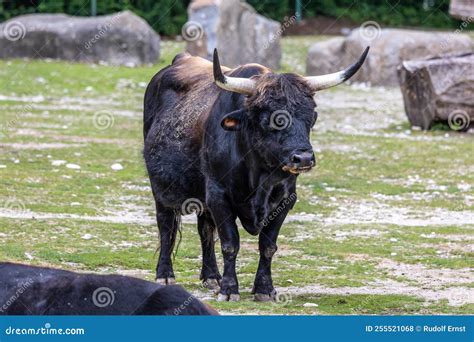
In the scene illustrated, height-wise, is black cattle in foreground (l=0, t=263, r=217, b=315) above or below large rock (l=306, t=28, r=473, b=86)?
above

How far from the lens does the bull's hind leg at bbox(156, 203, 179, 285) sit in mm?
11999

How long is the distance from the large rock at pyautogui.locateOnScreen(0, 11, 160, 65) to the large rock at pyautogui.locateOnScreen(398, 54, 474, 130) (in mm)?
10100

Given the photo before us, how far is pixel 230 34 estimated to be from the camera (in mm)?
30844

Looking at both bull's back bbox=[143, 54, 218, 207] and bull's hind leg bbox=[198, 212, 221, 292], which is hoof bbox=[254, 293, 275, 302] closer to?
bull's hind leg bbox=[198, 212, 221, 292]

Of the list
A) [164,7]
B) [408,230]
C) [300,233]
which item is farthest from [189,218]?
[164,7]

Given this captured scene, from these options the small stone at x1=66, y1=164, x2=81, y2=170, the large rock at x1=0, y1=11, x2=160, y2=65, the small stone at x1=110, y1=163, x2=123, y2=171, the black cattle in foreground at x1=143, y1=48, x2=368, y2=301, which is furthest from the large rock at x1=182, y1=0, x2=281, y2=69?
the black cattle in foreground at x1=143, y1=48, x2=368, y2=301

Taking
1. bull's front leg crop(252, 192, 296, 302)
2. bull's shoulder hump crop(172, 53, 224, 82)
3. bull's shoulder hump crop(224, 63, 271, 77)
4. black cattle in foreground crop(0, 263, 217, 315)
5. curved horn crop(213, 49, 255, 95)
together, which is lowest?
bull's front leg crop(252, 192, 296, 302)

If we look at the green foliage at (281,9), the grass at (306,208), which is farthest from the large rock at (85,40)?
the grass at (306,208)

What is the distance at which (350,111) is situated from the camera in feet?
85.4

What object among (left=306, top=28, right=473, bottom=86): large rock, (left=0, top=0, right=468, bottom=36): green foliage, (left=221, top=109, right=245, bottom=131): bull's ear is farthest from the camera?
(left=0, top=0, right=468, bottom=36): green foliage

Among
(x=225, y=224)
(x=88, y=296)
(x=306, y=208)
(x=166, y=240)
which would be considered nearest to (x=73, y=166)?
(x=306, y=208)

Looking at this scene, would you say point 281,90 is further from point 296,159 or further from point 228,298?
point 228,298

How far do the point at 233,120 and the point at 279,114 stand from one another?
0.48 meters

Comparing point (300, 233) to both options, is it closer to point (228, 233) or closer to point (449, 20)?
point (228, 233)
